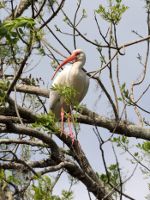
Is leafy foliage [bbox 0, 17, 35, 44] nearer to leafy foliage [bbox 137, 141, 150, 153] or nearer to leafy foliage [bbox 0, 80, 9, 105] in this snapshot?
leafy foliage [bbox 0, 80, 9, 105]

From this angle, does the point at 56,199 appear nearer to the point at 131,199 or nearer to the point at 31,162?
the point at 131,199

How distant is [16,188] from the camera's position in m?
4.91

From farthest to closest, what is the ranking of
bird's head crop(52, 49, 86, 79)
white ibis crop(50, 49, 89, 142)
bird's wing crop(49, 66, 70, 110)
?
bird's head crop(52, 49, 86, 79) → white ibis crop(50, 49, 89, 142) → bird's wing crop(49, 66, 70, 110)

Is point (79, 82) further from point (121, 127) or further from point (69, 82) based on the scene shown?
point (121, 127)

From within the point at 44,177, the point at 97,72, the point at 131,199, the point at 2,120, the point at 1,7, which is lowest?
the point at 131,199

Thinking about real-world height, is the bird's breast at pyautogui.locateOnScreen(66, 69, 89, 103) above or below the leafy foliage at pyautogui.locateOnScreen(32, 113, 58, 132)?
above

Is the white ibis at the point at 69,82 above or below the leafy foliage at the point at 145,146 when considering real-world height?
above

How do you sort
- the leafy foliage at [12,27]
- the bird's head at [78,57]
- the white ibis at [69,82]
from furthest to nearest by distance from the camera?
the bird's head at [78,57], the white ibis at [69,82], the leafy foliage at [12,27]

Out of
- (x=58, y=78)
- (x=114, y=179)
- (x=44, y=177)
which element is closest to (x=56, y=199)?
(x=44, y=177)

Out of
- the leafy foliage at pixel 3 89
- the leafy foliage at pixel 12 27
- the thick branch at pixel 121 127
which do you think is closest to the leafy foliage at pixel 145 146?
the thick branch at pixel 121 127

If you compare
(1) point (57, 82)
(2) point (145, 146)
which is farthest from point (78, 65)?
(2) point (145, 146)

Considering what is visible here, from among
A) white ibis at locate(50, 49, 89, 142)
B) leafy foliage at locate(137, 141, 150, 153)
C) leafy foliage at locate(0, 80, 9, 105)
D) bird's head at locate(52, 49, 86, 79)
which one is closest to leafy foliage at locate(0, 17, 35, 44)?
leafy foliage at locate(0, 80, 9, 105)

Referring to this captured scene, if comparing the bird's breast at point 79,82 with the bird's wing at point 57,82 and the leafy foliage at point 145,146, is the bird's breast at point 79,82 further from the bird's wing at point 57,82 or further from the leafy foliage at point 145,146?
the leafy foliage at point 145,146

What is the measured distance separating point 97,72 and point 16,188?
2.13 metres
